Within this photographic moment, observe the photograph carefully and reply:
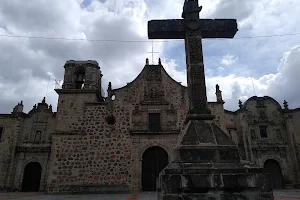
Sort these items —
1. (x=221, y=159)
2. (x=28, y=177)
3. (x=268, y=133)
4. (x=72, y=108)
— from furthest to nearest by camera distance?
1. (x=268, y=133)
2. (x=28, y=177)
3. (x=72, y=108)
4. (x=221, y=159)

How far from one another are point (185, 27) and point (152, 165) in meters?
10.3

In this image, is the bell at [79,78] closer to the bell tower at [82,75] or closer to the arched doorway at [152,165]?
the bell tower at [82,75]

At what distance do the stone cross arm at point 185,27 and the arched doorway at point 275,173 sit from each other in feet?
54.3

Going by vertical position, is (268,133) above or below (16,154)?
above

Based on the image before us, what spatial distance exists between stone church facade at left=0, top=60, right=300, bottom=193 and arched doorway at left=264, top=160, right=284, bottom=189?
0.24 feet

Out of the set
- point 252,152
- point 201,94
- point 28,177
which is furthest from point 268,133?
point 28,177

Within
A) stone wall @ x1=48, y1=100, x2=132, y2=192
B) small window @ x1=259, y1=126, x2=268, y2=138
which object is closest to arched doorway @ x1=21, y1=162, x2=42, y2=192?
stone wall @ x1=48, y1=100, x2=132, y2=192

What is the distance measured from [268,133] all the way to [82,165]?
15.8 m

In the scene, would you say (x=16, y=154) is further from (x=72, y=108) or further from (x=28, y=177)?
(x=72, y=108)

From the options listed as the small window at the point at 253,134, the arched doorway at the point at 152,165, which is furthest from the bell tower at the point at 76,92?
the small window at the point at 253,134

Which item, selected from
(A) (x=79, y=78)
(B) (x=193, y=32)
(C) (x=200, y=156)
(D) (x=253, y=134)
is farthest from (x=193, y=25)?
(D) (x=253, y=134)

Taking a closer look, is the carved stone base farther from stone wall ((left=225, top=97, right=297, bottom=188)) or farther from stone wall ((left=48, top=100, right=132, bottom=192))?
stone wall ((left=225, top=97, right=297, bottom=188))

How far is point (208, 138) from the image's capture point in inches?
173

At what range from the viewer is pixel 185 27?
5535 mm
